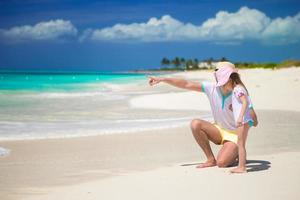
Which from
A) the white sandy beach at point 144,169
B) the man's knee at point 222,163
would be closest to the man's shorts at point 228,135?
the man's knee at point 222,163

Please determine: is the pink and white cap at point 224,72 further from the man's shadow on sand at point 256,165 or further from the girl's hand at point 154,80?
the man's shadow on sand at point 256,165

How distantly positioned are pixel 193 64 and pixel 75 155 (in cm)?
15256

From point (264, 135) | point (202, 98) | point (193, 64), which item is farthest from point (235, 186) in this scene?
point (193, 64)

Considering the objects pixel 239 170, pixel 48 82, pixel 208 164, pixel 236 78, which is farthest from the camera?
pixel 48 82

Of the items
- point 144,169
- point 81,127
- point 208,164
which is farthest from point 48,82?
point 208,164

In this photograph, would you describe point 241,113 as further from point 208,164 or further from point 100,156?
point 100,156

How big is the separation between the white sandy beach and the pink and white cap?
Result: 40.2 inches

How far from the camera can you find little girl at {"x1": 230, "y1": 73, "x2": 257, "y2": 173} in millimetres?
5211

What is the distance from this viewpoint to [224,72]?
5355 millimetres

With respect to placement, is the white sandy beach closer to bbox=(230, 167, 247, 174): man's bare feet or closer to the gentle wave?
bbox=(230, 167, 247, 174): man's bare feet

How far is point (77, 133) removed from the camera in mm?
9453

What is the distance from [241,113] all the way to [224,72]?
512 millimetres

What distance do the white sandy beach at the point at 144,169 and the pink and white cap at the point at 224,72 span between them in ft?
3.35

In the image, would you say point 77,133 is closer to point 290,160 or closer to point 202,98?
point 290,160
